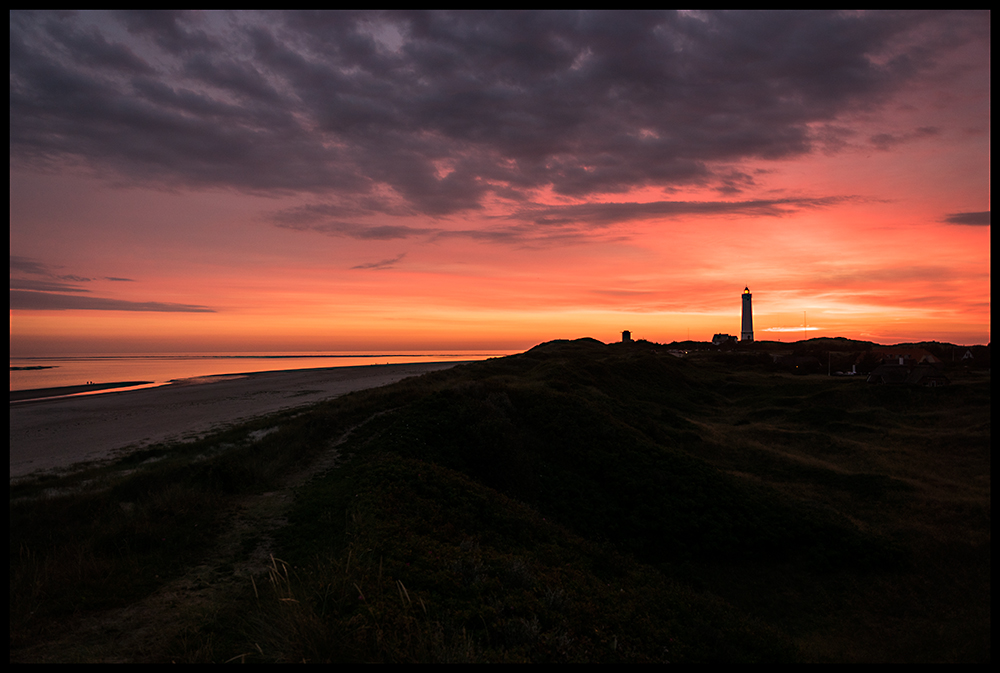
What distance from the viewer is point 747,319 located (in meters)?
160

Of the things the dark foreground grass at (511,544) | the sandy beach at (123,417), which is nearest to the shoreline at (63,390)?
the sandy beach at (123,417)

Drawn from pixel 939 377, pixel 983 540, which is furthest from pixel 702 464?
pixel 939 377

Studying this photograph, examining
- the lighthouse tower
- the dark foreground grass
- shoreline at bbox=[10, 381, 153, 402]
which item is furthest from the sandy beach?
the lighthouse tower

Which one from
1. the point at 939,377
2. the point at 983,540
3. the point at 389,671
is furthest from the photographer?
the point at 939,377

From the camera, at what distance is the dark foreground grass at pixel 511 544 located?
7207 millimetres

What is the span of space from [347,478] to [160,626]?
8960 mm

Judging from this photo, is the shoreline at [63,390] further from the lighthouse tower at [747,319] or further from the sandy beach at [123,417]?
the lighthouse tower at [747,319]

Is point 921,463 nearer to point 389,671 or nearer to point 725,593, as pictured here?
point 725,593

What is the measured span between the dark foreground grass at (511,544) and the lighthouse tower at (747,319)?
132 m

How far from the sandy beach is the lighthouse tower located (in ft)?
456

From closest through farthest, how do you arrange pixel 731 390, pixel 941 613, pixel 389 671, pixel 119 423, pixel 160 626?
pixel 389 671
pixel 160 626
pixel 941 613
pixel 119 423
pixel 731 390

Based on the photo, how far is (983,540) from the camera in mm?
19562

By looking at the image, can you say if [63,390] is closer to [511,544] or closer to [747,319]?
[511,544]

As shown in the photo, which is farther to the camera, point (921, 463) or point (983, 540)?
point (921, 463)
